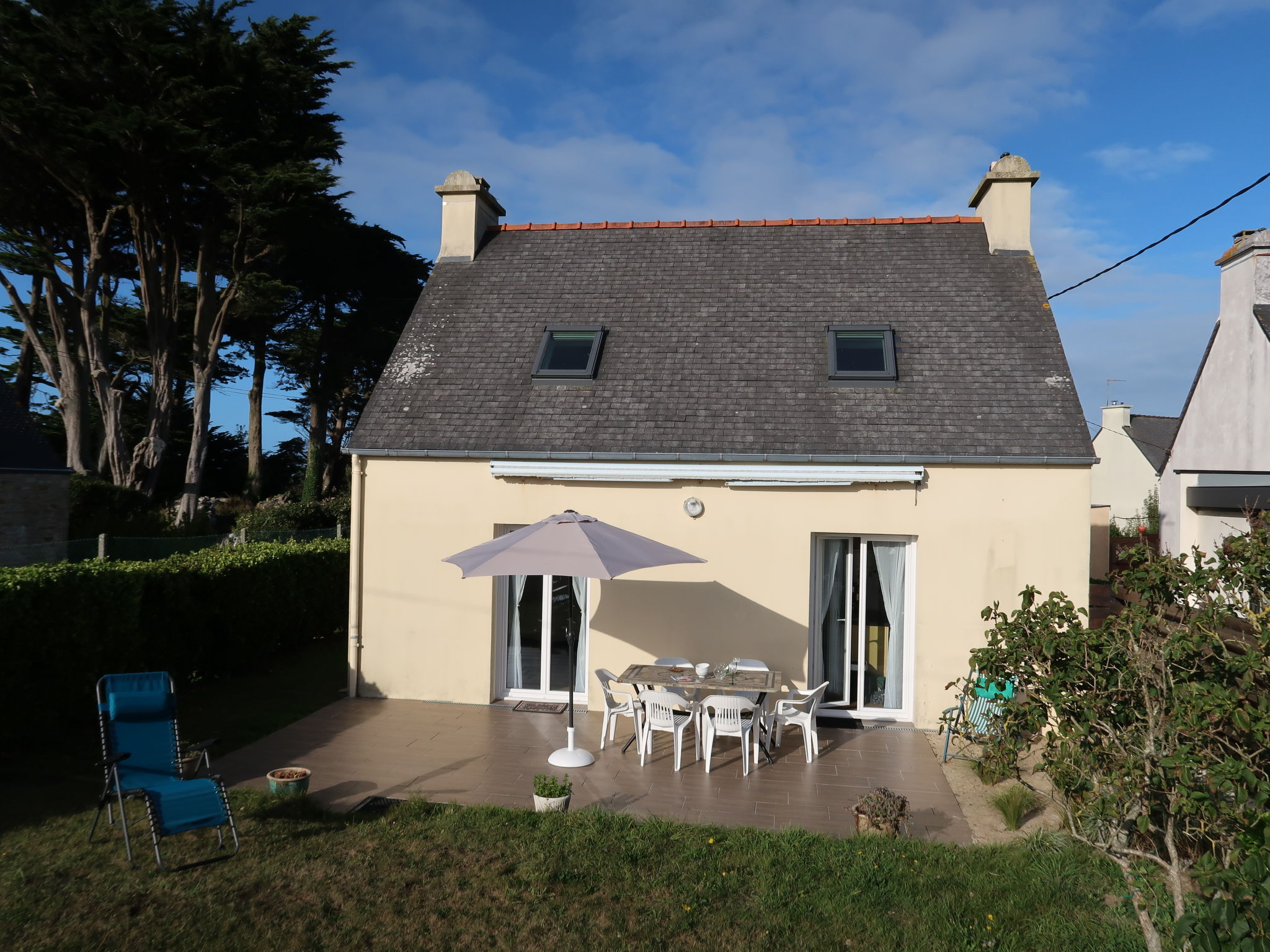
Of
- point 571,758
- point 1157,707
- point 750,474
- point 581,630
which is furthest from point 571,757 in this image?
point 1157,707

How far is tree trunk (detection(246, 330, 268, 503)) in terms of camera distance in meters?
35.4

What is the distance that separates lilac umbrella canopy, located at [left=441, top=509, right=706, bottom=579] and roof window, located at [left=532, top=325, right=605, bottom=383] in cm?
306

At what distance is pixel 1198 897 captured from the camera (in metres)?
4.21

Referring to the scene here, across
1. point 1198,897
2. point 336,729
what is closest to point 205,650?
point 336,729

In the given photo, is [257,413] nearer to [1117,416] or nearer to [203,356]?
[203,356]

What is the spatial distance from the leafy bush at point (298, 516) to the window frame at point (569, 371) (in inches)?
679

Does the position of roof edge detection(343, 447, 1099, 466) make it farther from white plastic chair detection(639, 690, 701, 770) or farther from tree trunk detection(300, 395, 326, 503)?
tree trunk detection(300, 395, 326, 503)

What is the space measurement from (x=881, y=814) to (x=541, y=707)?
17.3ft

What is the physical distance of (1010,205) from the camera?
41.6 ft

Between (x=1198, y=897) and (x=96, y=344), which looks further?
(x=96, y=344)

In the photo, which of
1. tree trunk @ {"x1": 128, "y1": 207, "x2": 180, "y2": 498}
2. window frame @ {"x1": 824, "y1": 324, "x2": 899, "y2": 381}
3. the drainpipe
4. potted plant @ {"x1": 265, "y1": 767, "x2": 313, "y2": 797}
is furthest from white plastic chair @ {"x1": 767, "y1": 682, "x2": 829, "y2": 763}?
tree trunk @ {"x1": 128, "y1": 207, "x2": 180, "y2": 498}

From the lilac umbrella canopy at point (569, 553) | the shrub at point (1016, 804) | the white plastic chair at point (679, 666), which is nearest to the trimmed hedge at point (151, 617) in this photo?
the lilac umbrella canopy at point (569, 553)

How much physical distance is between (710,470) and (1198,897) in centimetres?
690

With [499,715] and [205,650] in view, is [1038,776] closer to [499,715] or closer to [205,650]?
[499,715]
